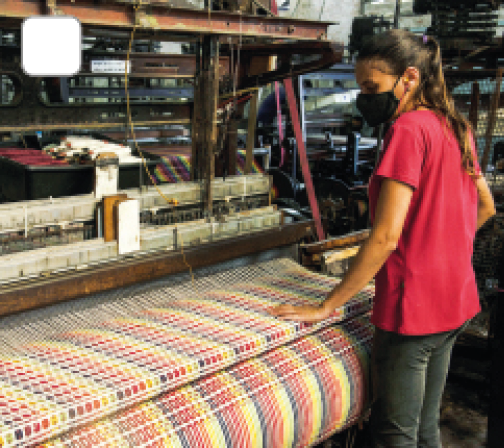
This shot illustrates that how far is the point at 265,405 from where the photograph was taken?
190 centimetres

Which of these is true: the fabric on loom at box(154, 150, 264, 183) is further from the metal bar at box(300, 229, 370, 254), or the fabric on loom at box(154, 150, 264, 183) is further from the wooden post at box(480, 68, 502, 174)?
the wooden post at box(480, 68, 502, 174)

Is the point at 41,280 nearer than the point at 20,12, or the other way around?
the point at 20,12

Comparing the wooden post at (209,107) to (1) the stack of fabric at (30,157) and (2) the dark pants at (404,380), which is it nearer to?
(1) the stack of fabric at (30,157)

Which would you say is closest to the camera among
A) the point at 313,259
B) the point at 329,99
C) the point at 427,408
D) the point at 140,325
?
the point at 140,325

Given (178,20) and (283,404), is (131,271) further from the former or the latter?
(178,20)

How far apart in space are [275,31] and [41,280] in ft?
4.54

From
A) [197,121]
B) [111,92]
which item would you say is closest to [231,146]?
[197,121]

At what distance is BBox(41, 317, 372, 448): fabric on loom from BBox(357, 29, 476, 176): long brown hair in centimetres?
86

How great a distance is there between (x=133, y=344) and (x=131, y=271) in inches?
15.7

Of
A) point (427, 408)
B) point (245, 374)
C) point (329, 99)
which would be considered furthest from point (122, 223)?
point (329, 99)

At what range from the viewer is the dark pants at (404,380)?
1.91 metres

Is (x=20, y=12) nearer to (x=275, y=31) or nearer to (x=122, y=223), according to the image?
(x=122, y=223)

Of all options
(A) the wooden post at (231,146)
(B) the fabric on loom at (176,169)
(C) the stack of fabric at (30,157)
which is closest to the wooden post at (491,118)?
(B) the fabric on loom at (176,169)

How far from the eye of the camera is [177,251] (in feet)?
7.66
